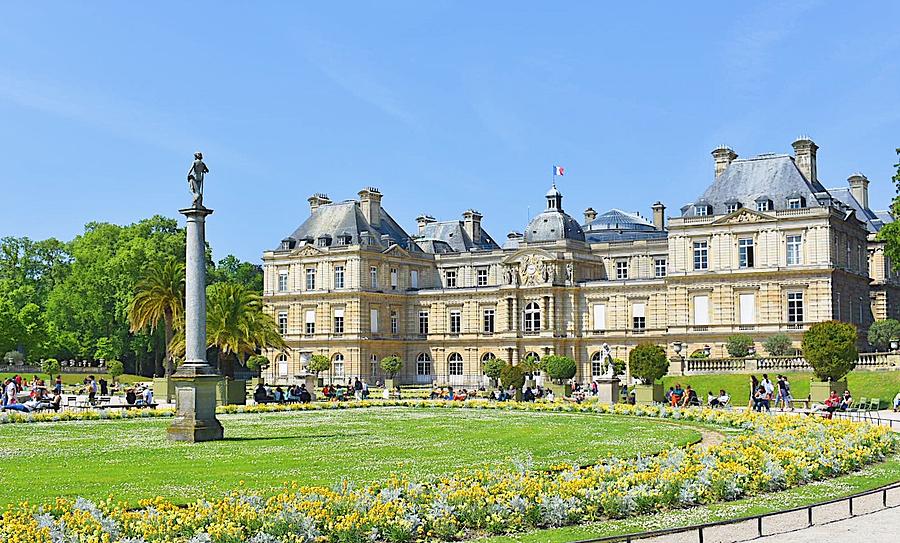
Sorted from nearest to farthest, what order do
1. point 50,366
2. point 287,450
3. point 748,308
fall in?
point 287,450, point 748,308, point 50,366

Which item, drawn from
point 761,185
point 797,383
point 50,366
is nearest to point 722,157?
point 761,185

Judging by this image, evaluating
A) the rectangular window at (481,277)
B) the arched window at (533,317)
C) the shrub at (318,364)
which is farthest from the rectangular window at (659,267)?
the shrub at (318,364)

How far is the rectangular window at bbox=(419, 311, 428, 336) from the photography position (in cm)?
8925

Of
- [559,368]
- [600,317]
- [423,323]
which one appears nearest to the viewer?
[559,368]

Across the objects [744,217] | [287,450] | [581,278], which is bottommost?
[287,450]

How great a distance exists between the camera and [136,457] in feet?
79.5

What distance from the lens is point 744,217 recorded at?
229ft

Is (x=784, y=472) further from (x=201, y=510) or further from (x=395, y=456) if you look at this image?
(x=201, y=510)

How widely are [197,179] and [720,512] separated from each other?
57.2 feet

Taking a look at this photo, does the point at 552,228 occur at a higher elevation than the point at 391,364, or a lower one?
higher

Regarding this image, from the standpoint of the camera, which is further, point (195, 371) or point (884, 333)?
point (884, 333)

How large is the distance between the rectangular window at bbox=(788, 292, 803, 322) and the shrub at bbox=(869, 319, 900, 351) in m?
5.13

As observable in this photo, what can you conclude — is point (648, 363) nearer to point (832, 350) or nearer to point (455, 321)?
point (832, 350)

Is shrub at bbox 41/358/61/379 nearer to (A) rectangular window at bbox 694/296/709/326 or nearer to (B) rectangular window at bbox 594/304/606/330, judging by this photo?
(B) rectangular window at bbox 594/304/606/330
